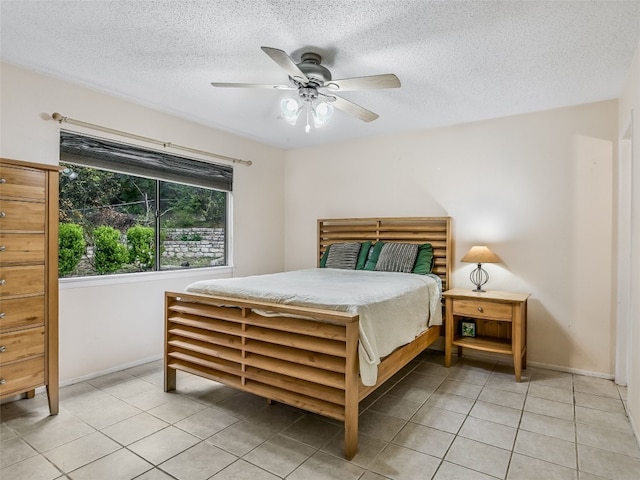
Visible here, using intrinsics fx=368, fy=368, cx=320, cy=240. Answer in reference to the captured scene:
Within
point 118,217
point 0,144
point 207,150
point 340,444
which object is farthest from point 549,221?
point 0,144

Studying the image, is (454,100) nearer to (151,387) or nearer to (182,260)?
(182,260)

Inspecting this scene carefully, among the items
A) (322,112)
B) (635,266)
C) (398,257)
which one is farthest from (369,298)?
(635,266)

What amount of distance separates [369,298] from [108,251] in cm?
254

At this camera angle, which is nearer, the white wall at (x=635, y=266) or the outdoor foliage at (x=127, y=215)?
the white wall at (x=635, y=266)

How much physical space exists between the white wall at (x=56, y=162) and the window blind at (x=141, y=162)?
0.10 metres

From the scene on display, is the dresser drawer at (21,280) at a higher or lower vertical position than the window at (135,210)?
lower

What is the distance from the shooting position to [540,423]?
2459 mm

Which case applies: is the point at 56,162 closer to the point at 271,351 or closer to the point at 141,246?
the point at 141,246

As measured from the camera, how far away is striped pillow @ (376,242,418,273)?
3.87 meters

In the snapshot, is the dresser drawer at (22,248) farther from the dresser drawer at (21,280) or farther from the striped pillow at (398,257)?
the striped pillow at (398,257)

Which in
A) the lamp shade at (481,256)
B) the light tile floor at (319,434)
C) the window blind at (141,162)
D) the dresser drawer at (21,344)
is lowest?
the light tile floor at (319,434)

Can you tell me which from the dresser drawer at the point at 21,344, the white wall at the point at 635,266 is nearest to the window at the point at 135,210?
the dresser drawer at the point at 21,344

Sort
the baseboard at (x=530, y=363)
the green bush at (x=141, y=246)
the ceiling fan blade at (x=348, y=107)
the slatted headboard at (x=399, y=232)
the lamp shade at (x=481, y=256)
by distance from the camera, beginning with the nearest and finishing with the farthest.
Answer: the ceiling fan blade at (x=348, y=107), the baseboard at (x=530, y=363), the lamp shade at (x=481, y=256), the green bush at (x=141, y=246), the slatted headboard at (x=399, y=232)

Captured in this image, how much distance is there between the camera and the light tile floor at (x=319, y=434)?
195 centimetres
